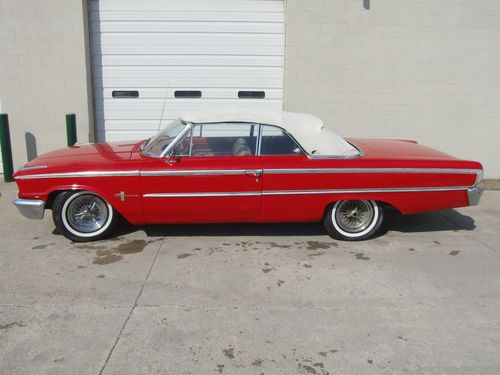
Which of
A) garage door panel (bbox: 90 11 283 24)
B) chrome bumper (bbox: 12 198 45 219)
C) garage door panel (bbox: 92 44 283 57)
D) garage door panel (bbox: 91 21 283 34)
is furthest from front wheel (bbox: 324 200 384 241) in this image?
garage door panel (bbox: 90 11 283 24)

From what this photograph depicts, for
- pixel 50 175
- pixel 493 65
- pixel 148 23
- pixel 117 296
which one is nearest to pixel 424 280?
pixel 117 296

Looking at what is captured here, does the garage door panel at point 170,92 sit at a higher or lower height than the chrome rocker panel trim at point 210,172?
higher

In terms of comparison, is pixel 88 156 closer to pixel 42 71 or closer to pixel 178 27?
pixel 42 71

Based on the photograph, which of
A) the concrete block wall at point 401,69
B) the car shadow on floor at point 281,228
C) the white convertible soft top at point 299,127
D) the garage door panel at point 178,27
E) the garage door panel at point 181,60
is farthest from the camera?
the garage door panel at point 181,60

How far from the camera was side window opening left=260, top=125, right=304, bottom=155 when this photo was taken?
195 inches

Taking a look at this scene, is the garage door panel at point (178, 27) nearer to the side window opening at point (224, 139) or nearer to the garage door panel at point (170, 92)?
the garage door panel at point (170, 92)

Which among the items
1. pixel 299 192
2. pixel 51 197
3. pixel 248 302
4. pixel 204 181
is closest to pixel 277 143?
pixel 299 192

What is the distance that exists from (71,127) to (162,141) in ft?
10.1

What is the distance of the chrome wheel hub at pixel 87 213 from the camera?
16.2 feet

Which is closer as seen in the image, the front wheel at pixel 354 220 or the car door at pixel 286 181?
the car door at pixel 286 181

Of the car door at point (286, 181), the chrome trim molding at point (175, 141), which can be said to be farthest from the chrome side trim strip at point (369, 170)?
the chrome trim molding at point (175, 141)

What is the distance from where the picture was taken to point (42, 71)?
760cm

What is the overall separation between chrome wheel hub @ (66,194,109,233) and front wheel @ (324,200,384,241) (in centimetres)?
242

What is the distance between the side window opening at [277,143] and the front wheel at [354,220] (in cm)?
76
